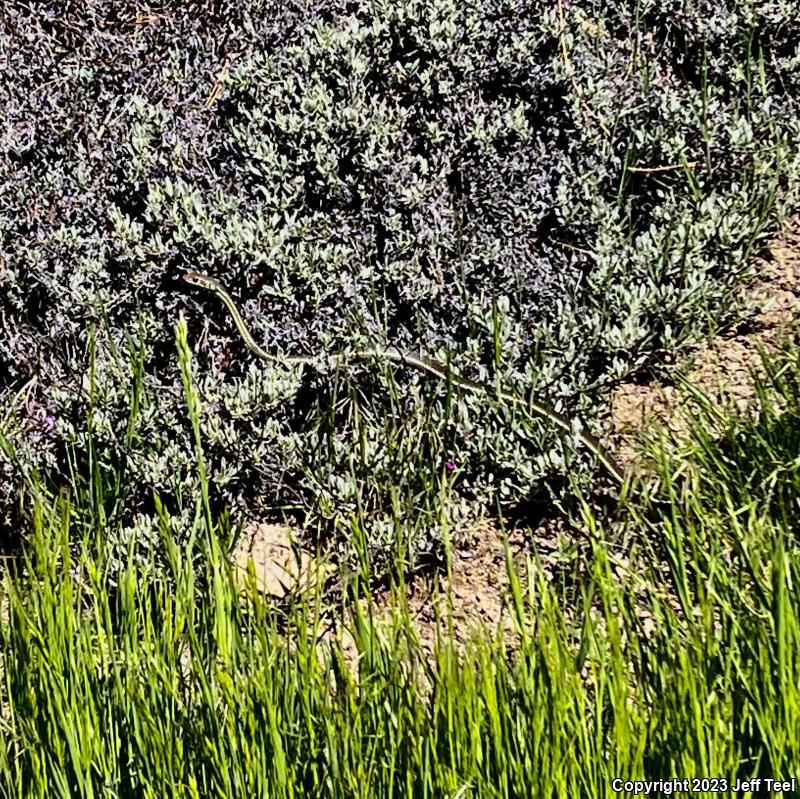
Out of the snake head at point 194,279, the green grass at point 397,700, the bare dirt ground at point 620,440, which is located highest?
the snake head at point 194,279

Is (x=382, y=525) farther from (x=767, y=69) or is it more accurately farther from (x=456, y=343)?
(x=767, y=69)

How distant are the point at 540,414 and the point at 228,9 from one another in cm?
169

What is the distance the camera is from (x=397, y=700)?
7.16ft

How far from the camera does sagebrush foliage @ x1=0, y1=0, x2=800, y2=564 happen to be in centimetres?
333

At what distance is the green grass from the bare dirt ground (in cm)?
73

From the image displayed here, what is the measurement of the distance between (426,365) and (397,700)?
52.4 inches

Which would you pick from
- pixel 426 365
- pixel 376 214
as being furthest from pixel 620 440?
pixel 376 214

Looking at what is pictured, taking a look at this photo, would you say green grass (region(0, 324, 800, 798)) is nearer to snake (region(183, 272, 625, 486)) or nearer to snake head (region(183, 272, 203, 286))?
snake (region(183, 272, 625, 486))

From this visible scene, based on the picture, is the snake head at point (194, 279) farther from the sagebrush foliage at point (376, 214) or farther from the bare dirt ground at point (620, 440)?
the bare dirt ground at point (620, 440)

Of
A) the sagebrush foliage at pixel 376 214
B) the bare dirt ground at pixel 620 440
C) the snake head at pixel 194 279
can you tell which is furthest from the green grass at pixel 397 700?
the snake head at pixel 194 279

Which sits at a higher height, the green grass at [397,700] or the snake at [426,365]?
the snake at [426,365]

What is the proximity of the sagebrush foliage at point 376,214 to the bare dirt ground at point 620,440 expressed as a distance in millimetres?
83

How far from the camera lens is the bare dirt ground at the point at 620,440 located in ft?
10.3

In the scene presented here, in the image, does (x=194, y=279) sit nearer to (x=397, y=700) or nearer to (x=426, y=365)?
(x=426, y=365)
